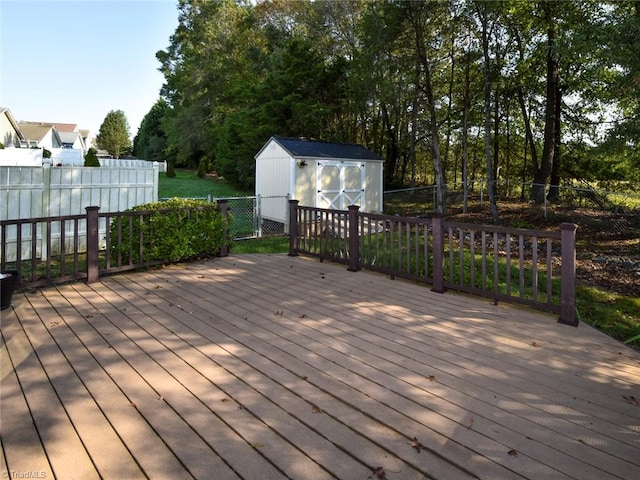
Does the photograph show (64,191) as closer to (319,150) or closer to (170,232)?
(170,232)

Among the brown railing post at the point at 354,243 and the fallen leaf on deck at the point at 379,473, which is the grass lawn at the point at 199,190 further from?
the fallen leaf on deck at the point at 379,473

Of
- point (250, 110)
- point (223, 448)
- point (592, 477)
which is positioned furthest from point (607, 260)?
point (250, 110)

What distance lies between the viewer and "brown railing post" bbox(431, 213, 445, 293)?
15.7 ft

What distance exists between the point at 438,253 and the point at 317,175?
7283 mm

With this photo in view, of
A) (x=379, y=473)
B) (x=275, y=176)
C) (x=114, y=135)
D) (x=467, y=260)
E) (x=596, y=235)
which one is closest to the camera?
(x=379, y=473)

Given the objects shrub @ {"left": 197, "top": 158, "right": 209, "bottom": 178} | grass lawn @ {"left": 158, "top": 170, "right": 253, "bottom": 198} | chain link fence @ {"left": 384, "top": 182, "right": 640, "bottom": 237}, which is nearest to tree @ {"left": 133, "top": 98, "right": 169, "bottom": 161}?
shrub @ {"left": 197, "top": 158, "right": 209, "bottom": 178}

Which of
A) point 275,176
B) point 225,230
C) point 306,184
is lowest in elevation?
point 225,230

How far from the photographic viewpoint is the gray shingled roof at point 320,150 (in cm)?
1140

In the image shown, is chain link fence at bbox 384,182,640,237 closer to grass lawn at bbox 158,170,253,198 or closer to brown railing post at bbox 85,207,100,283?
grass lawn at bbox 158,170,253,198

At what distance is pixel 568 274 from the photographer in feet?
12.1

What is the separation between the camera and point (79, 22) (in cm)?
690

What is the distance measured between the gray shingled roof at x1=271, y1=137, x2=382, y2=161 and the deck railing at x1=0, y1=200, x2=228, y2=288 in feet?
16.5

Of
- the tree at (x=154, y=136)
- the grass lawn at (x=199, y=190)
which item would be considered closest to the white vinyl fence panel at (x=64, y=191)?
the grass lawn at (x=199, y=190)

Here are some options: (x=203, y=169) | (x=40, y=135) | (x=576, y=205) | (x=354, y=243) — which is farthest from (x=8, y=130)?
(x=576, y=205)
